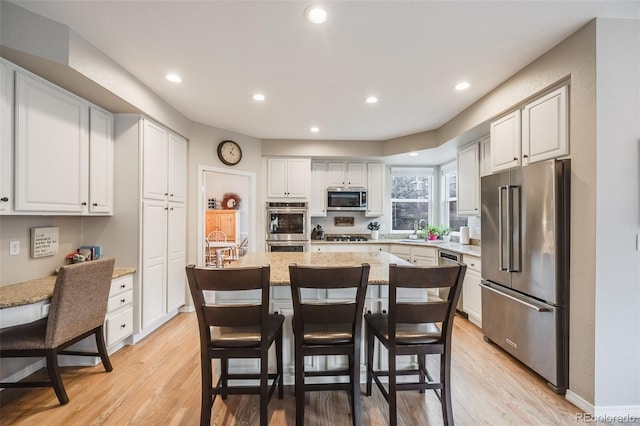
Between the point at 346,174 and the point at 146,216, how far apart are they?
128 inches

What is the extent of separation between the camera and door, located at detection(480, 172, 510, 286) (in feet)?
8.55

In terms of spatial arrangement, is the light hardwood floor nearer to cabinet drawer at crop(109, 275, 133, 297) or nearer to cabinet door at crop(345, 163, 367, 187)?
cabinet drawer at crop(109, 275, 133, 297)

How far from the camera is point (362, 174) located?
5.28 meters

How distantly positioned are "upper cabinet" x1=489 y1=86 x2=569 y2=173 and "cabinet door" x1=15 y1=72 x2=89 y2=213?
3868 mm

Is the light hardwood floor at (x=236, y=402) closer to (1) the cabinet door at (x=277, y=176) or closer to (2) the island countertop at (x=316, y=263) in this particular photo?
(2) the island countertop at (x=316, y=263)

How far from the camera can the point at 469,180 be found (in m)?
3.98

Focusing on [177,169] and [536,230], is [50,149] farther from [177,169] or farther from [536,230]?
[536,230]

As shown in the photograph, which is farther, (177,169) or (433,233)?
(433,233)

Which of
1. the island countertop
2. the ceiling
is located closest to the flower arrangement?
the island countertop

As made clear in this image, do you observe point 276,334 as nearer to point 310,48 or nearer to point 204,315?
point 204,315

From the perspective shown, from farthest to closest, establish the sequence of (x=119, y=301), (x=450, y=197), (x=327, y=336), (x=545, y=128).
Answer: (x=450, y=197) → (x=119, y=301) → (x=545, y=128) → (x=327, y=336)

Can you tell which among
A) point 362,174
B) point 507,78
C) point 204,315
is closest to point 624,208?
point 507,78

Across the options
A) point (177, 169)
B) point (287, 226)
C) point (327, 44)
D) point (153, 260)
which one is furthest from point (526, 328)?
point (177, 169)

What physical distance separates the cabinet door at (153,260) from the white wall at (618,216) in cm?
380
